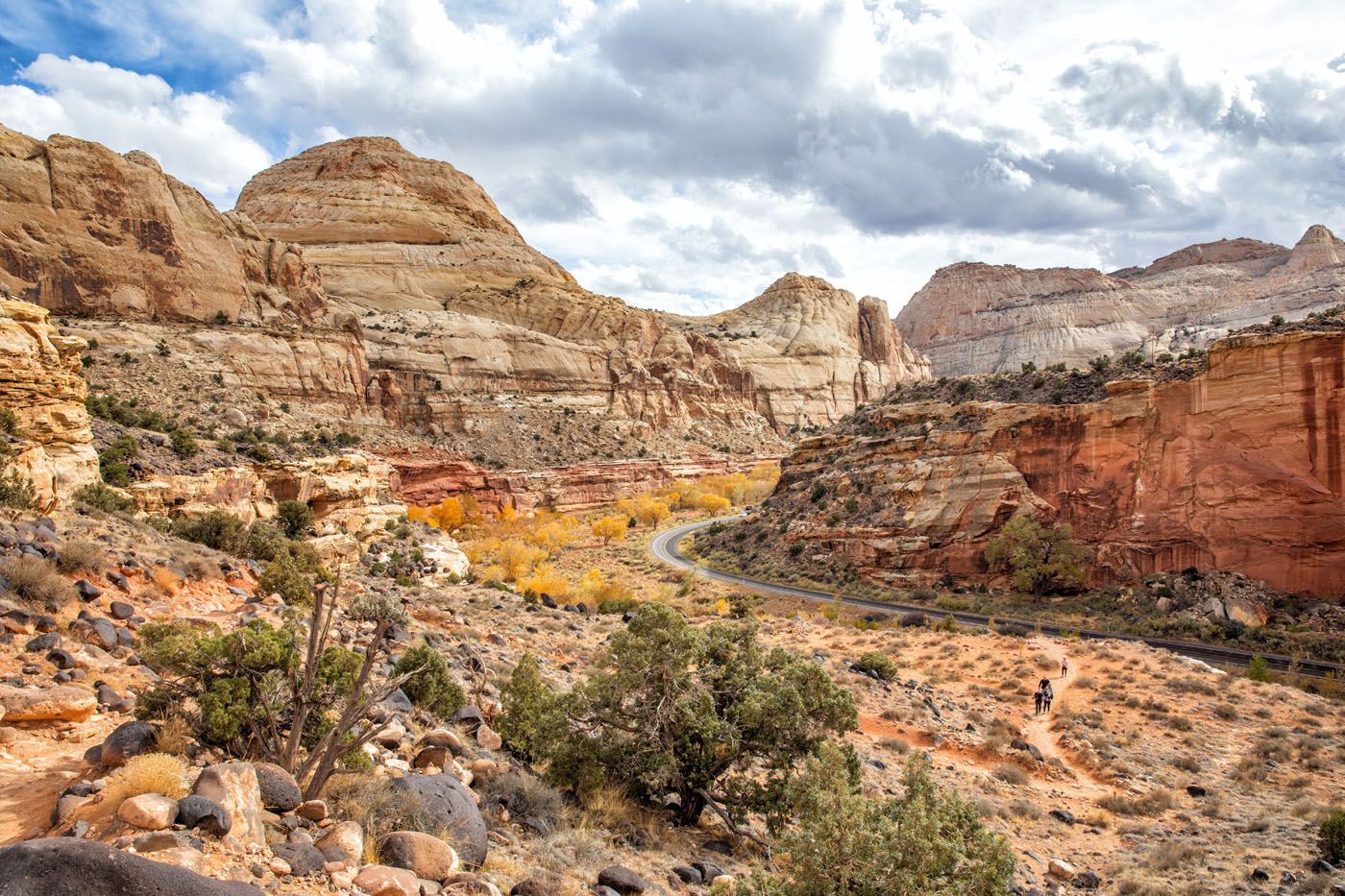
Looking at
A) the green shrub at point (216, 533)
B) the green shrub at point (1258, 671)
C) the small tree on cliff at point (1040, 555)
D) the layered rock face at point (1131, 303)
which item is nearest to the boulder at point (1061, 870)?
the green shrub at point (1258, 671)

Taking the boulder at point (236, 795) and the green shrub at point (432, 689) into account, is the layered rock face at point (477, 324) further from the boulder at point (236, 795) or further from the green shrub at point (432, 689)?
the boulder at point (236, 795)

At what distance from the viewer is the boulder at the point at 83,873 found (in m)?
4.07

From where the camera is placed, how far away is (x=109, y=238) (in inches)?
1978

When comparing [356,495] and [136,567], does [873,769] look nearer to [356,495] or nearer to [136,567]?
[136,567]

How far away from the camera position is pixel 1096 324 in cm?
16012

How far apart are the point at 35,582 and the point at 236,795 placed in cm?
854

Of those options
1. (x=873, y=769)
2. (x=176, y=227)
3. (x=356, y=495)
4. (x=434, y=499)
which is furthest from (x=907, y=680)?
(x=176, y=227)

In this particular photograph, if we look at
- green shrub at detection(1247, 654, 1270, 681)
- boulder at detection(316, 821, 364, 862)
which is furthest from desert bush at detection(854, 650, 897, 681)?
boulder at detection(316, 821, 364, 862)

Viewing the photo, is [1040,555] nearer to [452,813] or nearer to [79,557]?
[452,813]

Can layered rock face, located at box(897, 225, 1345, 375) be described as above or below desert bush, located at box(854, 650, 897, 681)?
above

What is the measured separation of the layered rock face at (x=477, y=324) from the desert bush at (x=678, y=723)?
202 feet

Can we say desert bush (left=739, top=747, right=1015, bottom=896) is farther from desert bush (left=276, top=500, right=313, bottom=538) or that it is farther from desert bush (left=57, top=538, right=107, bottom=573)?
desert bush (left=276, top=500, right=313, bottom=538)

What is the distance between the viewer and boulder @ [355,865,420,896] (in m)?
5.66

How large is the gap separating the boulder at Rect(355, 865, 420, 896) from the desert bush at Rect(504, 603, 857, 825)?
15.5 ft
